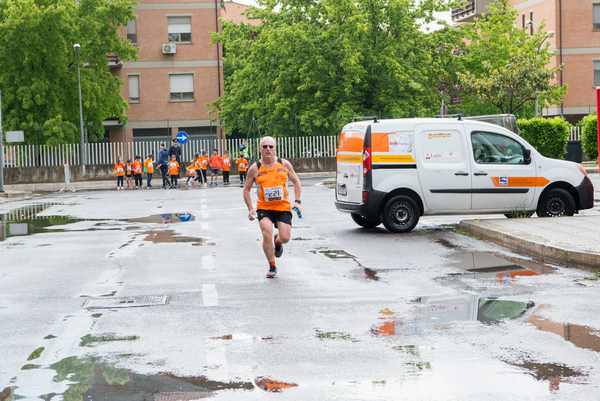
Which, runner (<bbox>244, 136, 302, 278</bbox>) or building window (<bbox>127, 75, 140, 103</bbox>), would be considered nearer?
runner (<bbox>244, 136, 302, 278</bbox>)

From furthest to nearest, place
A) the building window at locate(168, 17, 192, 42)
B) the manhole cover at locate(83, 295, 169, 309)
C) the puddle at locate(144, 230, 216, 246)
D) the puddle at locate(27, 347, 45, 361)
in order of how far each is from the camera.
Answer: the building window at locate(168, 17, 192, 42) < the puddle at locate(144, 230, 216, 246) < the manhole cover at locate(83, 295, 169, 309) < the puddle at locate(27, 347, 45, 361)

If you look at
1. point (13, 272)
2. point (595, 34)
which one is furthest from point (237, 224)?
point (595, 34)

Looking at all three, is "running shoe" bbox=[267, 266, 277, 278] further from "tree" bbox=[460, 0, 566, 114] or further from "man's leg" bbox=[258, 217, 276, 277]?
"tree" bbox=[460, 0, 566, 114]

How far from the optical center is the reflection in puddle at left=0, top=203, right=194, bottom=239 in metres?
20.6

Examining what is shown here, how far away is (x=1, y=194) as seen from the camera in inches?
1577

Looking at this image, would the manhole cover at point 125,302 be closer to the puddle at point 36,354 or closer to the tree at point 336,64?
the puddle at point 36,354

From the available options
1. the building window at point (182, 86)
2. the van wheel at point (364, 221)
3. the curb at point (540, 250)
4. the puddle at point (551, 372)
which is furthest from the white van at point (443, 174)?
the building window at point (182, 86)

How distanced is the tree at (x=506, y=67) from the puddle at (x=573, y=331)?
133 feet

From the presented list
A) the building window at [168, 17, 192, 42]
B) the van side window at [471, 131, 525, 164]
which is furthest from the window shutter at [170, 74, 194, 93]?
the van side window at [471, 131, 525, 164]

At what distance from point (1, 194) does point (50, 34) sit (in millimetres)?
16761

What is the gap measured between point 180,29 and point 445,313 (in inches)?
2245

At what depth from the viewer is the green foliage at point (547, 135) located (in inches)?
1716

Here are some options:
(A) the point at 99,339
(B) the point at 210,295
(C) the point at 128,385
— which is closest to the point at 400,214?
(B) the point at 210,295

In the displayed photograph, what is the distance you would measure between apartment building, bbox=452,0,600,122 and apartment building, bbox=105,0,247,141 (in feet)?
65.1
